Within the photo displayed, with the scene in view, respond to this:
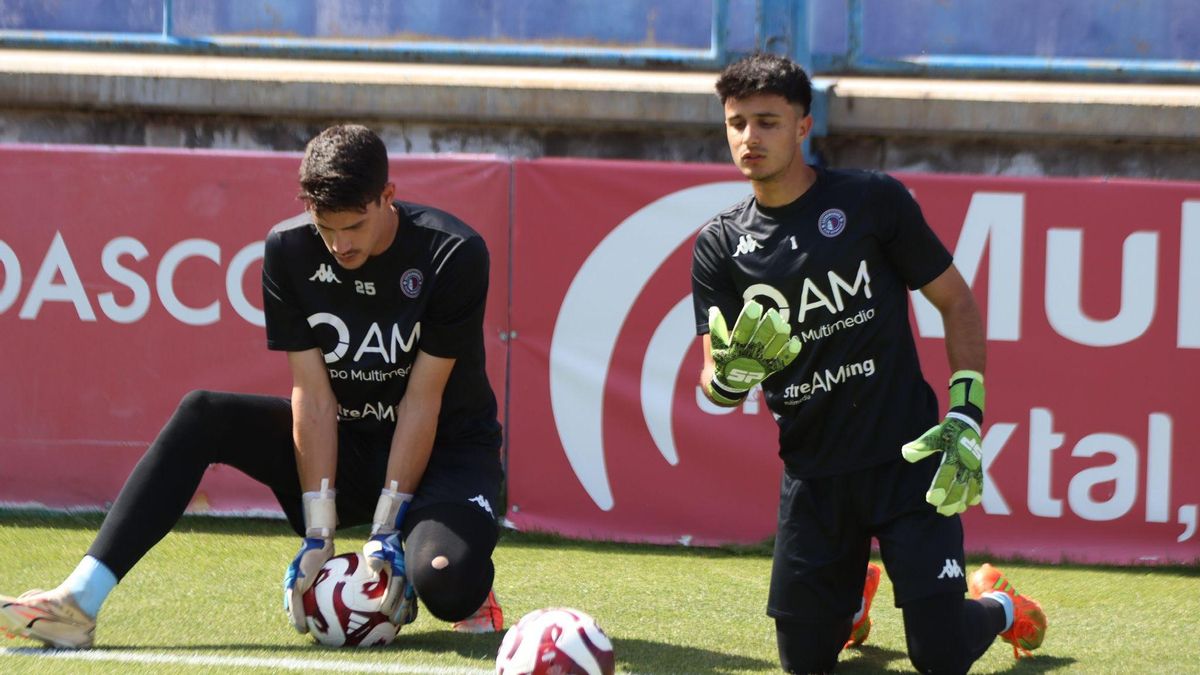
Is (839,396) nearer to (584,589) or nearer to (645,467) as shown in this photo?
(584,589)

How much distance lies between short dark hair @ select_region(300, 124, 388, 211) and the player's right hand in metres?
1.03

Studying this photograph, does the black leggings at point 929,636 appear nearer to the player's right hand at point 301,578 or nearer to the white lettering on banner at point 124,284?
the player's right hand at point 301,578

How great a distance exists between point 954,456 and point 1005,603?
73cm

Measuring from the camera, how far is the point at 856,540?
4539 mm

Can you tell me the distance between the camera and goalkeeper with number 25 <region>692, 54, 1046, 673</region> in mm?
4277

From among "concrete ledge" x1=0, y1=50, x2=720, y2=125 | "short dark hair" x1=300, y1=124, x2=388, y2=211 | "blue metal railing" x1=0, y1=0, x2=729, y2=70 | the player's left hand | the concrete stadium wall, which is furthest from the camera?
"blue metal railing" x1=0, y1=0, x2=729, y2=70

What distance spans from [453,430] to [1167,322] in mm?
3318

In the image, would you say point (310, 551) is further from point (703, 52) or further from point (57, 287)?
point (703, 52)

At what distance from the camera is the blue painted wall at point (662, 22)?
809 centimetres

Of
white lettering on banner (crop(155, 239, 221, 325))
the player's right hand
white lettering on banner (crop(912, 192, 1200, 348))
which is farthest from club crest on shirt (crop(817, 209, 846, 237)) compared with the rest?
white lettering on banner (crop(155, 239, 221, 325))

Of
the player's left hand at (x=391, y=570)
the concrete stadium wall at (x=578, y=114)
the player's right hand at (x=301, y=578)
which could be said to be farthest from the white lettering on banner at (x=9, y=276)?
the player's left hand at (x=391, y=570)

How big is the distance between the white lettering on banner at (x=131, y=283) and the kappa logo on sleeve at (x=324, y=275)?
2413 millimetres

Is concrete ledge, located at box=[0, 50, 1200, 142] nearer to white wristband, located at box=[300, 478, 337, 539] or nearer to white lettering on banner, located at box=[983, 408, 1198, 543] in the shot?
white lettering on banner, located at box=[983, 408, 1198, 543]

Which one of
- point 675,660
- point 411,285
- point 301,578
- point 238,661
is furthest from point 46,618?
point 675,660
